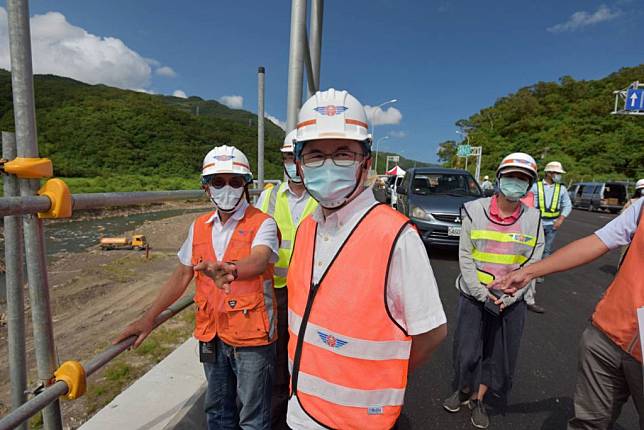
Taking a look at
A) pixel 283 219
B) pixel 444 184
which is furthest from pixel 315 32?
pixel 283 219

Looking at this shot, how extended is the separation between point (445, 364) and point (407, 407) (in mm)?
868

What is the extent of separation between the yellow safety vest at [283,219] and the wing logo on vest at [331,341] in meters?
1.23

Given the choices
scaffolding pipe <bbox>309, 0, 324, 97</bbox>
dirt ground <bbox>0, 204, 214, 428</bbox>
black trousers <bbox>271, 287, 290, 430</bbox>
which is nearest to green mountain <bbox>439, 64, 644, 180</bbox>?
scaffolding pipe <bbox>309, 0, 324, 97</bbox>

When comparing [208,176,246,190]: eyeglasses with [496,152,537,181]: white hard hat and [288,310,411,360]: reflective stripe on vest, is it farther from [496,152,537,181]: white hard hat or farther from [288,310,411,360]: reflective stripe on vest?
[496,152,537,181]: white hard hat

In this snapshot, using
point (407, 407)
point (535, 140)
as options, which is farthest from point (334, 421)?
point (535, 140)

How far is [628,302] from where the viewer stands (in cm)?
174

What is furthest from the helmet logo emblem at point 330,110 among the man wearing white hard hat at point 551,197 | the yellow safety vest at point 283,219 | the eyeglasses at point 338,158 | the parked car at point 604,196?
the parked car at point 604,196

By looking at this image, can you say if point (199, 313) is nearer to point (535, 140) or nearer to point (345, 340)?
point (345, 340)

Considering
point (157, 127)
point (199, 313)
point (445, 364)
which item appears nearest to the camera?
point (199, 313)

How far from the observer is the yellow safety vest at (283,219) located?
261 cm

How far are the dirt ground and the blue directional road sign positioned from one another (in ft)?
83.6

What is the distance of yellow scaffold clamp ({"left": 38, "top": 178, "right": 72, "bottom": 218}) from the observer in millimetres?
1343

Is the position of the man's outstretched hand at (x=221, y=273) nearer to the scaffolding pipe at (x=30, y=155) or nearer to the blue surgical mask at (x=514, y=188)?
the scaffolding pipe at (x=30, y=155)

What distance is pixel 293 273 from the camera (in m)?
1.53
